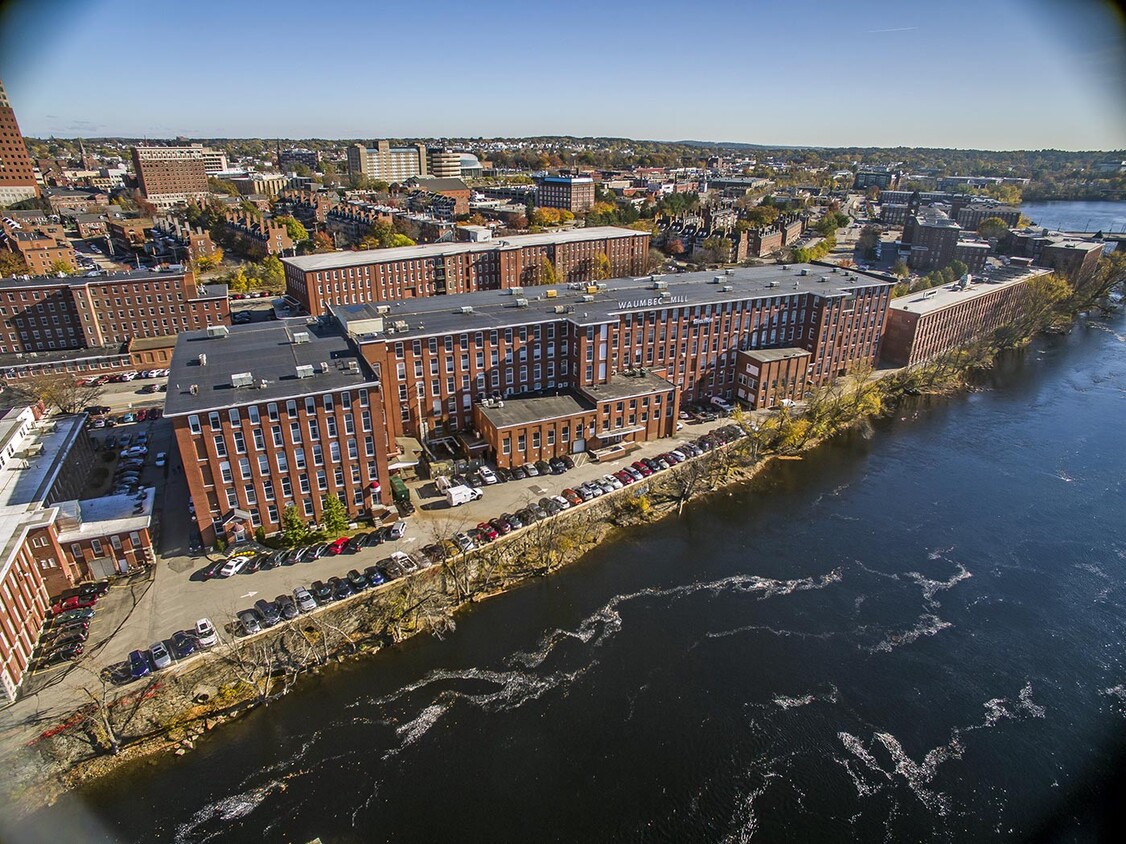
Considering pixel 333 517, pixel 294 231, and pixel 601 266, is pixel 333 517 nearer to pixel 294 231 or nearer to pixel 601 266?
pixel 601 266

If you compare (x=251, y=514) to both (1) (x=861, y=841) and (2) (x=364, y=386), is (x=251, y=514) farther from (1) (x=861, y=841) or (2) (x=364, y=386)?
(1) (x=861, y=841)

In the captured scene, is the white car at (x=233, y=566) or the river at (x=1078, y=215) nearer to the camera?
the white car at (x=233, y=566)

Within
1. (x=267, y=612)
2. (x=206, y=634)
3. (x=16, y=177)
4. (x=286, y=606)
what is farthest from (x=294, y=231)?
(x=206, y=634)

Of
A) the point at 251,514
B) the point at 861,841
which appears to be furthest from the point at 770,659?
the point at 251,514

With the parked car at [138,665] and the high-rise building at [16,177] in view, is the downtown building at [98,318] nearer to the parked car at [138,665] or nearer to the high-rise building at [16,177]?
the parked car at [138,665]

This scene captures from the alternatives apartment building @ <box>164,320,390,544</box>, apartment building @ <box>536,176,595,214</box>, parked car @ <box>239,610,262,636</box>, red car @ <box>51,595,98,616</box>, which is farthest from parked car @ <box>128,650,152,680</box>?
apartment building @ <box>536,176,595,214</box>

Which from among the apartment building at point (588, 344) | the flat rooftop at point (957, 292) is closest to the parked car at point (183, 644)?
the apartment building at point (588, 344)

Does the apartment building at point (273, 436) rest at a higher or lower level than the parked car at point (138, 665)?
higher

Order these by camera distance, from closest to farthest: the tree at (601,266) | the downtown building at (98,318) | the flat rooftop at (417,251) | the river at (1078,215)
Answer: the downtown building at (98,318)
the flat rooftop at (417,251)
the tree at (601,266)
the river at (1078,215)
